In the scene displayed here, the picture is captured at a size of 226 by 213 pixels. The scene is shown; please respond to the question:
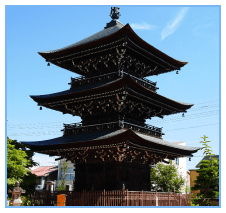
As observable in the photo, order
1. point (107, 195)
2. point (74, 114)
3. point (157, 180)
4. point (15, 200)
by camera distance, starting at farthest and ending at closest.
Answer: point (157, 180) < point (74, 114) < point (15, 200) < point (107, 195)

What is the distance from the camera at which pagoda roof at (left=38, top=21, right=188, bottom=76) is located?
23391mm

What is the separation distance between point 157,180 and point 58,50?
20.1 metres

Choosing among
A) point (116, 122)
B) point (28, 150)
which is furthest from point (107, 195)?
point (28, 150)

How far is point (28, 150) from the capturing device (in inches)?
1030

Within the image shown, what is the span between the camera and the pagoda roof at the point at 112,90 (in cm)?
2230

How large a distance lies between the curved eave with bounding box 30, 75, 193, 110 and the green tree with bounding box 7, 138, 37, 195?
4609mm

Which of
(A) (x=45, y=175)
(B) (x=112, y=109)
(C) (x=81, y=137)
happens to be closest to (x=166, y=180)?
(B) (x=112, y=109)

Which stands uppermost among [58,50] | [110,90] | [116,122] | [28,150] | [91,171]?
[58,50]

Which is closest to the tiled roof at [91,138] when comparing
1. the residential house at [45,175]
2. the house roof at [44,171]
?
the house roof at [44,171]

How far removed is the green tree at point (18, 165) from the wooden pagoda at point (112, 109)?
1.43 metres

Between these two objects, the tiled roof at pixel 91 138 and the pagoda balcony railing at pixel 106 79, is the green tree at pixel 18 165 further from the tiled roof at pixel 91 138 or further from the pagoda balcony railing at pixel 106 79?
the pagoda balcony railing at pixel 106 79

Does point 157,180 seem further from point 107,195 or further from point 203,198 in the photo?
point 107,195

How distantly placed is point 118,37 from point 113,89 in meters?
4.22

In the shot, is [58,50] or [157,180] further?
[157,180]
